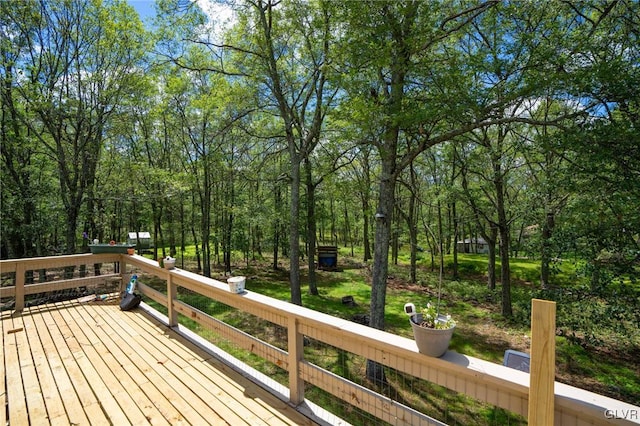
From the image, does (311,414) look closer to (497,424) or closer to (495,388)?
(495,388)

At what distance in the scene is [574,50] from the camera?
380cm

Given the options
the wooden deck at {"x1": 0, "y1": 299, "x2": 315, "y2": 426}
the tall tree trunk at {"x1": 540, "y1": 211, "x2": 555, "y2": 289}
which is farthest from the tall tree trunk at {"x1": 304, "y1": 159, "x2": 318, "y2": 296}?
the wooden deck at {"x1": 0, "y1": 299, "x2": 315, "y2": 426}

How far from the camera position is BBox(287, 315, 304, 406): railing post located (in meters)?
2.24

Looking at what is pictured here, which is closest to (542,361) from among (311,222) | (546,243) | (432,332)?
(432,332)

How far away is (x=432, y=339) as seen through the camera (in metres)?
1.48

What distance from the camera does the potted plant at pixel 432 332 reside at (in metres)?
1.47

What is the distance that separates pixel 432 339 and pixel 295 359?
1.16 metres

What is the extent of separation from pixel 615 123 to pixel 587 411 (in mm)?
3482

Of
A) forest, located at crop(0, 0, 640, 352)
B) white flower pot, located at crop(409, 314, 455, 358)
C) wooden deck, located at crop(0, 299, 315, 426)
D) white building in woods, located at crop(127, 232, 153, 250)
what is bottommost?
wooden deck, located at crop(0, 299, 315, 426)

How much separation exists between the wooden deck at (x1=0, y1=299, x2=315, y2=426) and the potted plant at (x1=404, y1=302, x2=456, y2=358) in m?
1.13

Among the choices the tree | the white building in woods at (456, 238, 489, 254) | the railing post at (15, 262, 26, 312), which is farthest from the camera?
the white building in woods at (456, 238, 489, 254)

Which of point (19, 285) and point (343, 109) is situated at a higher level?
point (343, 109)

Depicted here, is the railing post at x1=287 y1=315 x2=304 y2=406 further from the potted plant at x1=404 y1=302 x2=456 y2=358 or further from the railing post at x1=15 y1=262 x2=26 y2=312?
the railing post at x1=15 y1=262 x2=26 y2=312

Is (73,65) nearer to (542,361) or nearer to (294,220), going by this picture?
(294,220)
